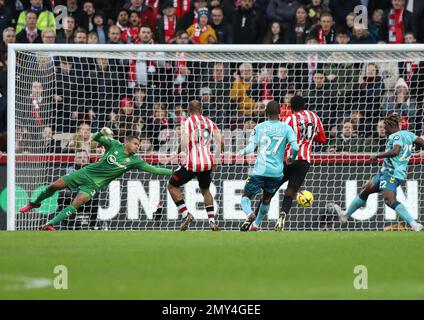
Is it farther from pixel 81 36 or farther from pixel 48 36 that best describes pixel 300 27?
pixel 48 36

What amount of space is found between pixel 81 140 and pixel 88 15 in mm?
3984

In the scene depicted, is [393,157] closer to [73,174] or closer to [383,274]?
[73,174]

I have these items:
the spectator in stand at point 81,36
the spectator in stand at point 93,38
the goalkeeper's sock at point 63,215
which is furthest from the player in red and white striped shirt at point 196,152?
the spectator in stand at point 93,38

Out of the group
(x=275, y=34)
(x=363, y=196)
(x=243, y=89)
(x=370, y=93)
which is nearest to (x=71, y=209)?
(x=243, y=89)

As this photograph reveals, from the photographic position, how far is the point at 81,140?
17.7m

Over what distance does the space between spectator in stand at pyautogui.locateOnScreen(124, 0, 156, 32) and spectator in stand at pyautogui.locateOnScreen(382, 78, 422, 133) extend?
16.6 ft

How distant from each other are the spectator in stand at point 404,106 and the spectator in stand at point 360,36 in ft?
7.23

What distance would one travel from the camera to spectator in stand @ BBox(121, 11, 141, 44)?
20391 mm

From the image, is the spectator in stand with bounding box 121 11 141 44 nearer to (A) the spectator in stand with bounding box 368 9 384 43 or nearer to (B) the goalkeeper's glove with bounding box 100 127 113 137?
(A) the spectator in stand with bounding box 368 9 384 43

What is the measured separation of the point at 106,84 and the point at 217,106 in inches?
74.8

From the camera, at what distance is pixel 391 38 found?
20453mm

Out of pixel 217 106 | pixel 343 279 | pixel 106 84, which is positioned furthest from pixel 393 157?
pixel 343 279

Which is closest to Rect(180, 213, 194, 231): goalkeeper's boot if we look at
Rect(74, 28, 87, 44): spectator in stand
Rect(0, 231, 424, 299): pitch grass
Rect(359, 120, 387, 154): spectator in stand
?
Rect(0, 231, 424, 299): pitch grass

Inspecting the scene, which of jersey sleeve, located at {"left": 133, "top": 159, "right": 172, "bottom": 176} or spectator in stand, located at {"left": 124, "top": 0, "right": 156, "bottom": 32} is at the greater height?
spectator in stand, located at {"left": 124, "top": 0, "right": 156, "bottom": 32}
